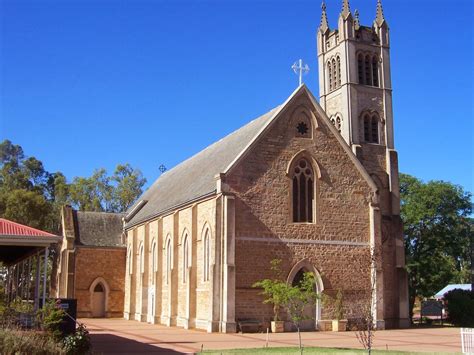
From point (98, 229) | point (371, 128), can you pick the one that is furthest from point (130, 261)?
point (371, 128)

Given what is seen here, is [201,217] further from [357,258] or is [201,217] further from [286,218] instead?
[357,258]

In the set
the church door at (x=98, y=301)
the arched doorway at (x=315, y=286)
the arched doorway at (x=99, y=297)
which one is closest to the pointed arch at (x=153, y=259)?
the arched doorway at (x=99, y=297)

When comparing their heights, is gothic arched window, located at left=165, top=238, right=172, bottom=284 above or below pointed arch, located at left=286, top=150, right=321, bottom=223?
below

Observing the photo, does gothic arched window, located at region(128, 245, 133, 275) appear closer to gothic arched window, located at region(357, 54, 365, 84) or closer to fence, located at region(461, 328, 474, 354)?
gothic arched window, located at region(357, 54, 365, 84)

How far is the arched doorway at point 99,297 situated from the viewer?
50.6 metres

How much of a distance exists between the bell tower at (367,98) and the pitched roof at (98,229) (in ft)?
72.0

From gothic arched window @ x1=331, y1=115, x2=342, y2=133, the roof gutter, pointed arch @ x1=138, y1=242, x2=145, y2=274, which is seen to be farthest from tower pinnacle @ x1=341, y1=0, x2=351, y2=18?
pointed arch @ x1=138, y1=242, x2=145, y2=274

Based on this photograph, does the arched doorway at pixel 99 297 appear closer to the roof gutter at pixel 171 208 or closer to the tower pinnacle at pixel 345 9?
the roof gutter at pixel 171 208

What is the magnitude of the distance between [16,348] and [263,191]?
2137 centimetres

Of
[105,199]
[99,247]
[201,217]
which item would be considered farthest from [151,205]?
[105,199]

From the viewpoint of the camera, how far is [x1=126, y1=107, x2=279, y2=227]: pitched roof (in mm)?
37500

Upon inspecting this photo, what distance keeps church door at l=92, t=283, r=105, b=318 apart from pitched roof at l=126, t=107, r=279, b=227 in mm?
5981

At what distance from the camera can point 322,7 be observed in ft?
168

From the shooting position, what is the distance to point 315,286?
116 ft
